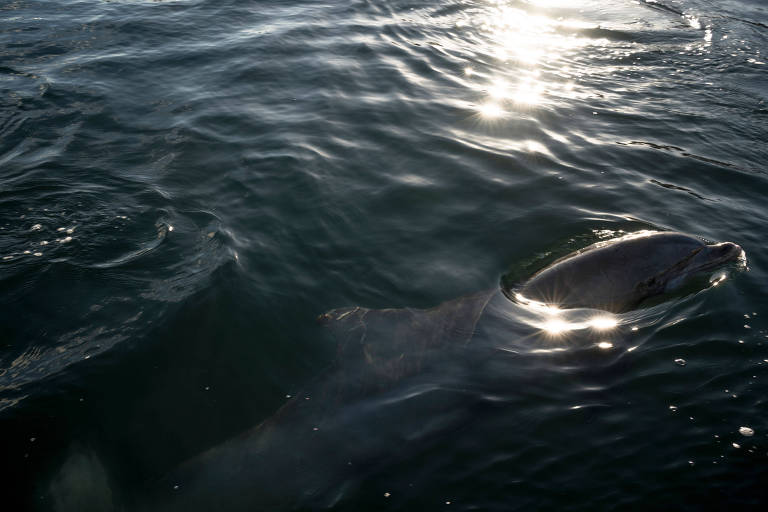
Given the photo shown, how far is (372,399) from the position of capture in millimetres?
5344

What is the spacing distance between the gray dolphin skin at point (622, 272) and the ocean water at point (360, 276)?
28 cm

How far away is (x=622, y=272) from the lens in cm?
599

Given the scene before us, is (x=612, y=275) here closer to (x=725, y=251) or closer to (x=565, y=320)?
(x=565, y=320)

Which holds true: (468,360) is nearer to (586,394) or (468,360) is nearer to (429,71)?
(586,394)

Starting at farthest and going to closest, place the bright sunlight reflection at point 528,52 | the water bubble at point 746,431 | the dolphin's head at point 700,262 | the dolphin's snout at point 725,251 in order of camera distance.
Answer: the bright sunlight reflection at point 528,52
the dolphin's snout at point 725,251
the dolphin's head at point 700,262
the water bubble at point 746,431

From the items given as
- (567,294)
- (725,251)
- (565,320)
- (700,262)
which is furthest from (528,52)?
(565,320)

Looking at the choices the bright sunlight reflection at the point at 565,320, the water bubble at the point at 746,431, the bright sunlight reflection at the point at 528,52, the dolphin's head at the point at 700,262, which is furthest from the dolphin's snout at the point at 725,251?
the bright sunlight reflection at the point at 528,52

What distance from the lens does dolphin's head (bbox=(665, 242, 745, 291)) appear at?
20.1 ft

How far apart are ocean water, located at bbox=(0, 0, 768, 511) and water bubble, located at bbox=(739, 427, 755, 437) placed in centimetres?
2

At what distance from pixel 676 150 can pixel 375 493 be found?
315 inches

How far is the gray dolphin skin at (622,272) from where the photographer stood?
19.6 feet

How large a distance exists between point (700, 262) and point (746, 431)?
2.01m

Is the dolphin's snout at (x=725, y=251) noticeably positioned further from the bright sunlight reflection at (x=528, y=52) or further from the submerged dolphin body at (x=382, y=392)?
the bright sunlight reflection at (x=528, y=52)

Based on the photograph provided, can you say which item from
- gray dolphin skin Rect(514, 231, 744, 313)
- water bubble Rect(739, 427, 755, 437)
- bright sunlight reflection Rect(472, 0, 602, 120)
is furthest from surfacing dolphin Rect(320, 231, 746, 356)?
bright sunlight reflection Rect(472, 0, 602, 120)
